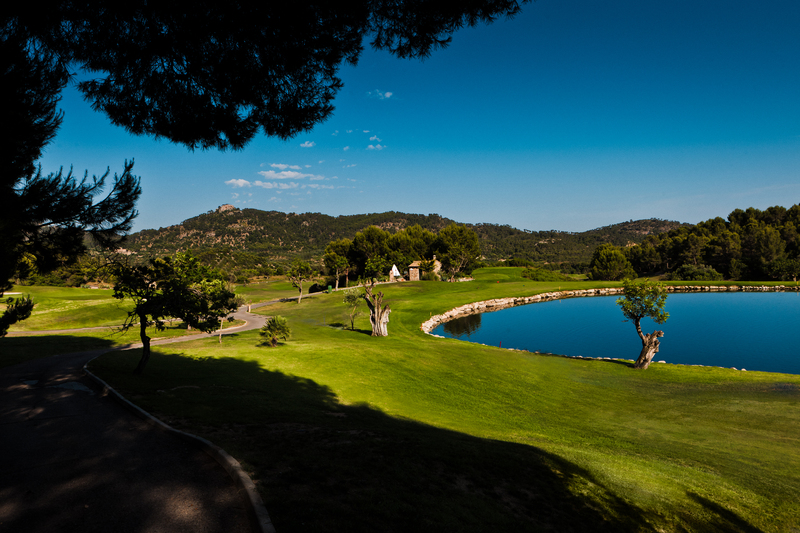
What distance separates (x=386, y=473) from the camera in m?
6.82

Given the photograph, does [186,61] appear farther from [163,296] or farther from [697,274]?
[697,274]

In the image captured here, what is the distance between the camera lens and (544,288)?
3265 inches

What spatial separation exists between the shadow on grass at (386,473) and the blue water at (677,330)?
76.2 feet

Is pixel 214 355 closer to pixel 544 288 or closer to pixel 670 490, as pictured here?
pixel 670 490

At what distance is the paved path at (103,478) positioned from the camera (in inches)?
192

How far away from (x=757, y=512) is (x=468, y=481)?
6867 mm

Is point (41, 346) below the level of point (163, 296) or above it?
below

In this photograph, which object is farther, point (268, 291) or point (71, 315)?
point (268, 291)

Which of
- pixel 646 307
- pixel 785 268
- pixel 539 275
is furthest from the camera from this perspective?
pixel 539 275

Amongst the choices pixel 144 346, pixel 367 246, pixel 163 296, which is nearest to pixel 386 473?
pixel 163 296

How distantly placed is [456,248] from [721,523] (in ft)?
316

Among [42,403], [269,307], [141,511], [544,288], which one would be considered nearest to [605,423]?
[141,511]

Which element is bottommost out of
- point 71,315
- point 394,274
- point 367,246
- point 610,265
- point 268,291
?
point 268,291

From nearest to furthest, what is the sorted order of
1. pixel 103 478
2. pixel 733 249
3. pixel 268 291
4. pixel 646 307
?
pixel 103 478 < pixel 646 307 < pixel 268 291 < pixel 733 249
